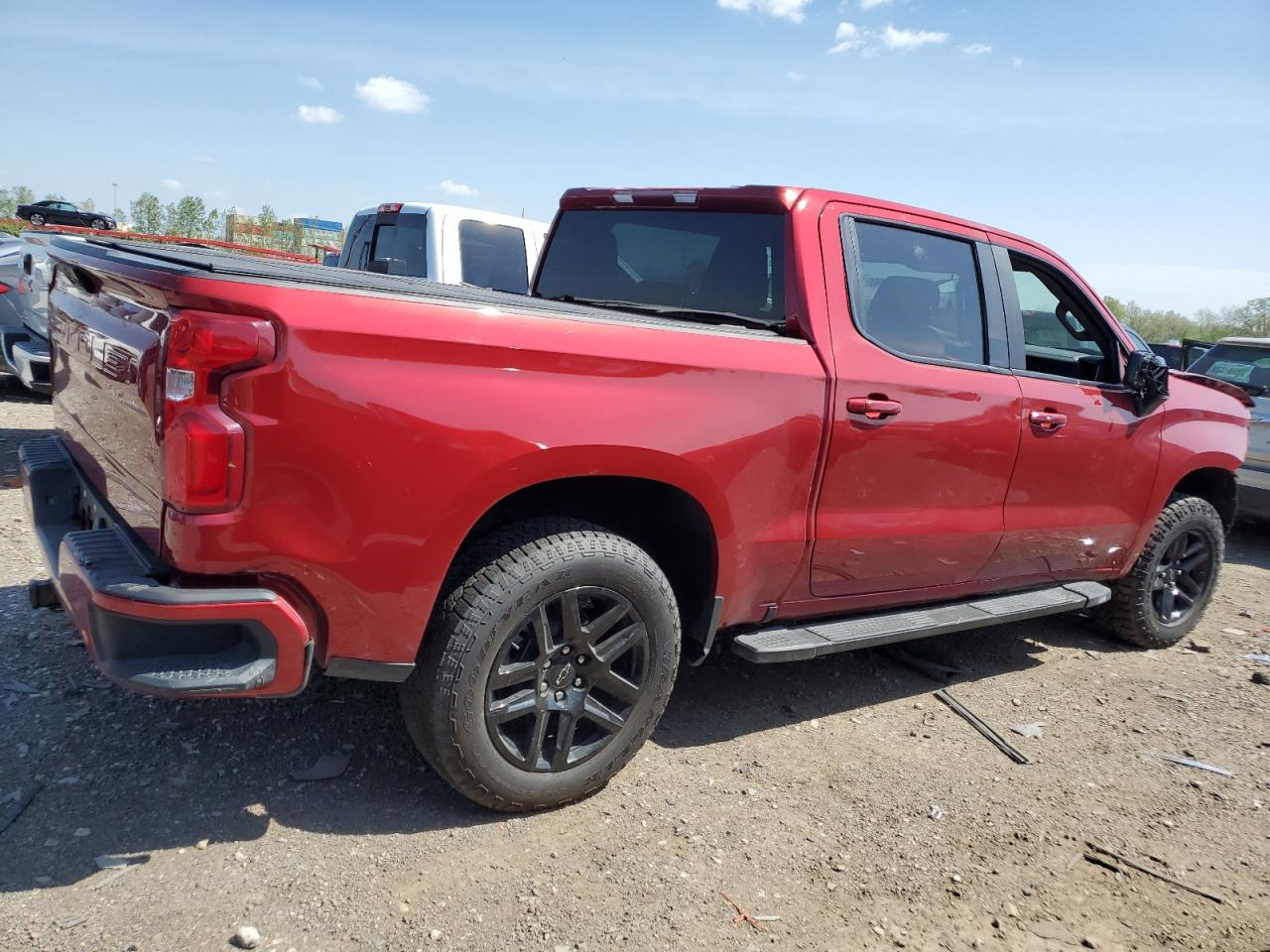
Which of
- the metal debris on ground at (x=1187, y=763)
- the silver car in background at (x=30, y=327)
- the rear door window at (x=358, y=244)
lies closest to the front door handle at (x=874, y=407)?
the metal debris on ground at (x=1187, y=763)

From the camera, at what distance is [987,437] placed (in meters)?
3.61

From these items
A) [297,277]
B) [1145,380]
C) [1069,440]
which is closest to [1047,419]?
[1069,440]

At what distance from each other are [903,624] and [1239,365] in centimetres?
628

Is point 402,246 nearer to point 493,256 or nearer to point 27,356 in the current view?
point 493,256

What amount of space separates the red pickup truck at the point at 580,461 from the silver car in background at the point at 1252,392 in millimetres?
3670

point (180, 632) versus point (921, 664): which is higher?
point (180, 632)

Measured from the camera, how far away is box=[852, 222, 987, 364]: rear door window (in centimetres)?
342

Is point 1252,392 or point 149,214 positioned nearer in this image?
point 1252,392

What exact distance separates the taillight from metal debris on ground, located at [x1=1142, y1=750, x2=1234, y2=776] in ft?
11.5

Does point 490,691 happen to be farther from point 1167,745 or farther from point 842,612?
point 1167,745

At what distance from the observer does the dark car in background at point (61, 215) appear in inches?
1133

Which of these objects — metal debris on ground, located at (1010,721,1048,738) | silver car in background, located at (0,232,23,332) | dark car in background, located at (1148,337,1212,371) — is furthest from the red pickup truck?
dark car in background, located at (1148,337,1212,371)

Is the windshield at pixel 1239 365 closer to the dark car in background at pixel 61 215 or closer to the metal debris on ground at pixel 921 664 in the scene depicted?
the metal debris on ground at pixel 921 664

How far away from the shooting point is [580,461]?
103 inches
